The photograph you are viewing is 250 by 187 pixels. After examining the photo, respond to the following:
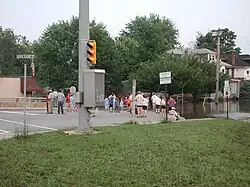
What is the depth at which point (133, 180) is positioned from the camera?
Result: 8.05m

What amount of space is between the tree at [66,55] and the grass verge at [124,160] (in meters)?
44.6

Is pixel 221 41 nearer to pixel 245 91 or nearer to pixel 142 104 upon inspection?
pixel 245 91

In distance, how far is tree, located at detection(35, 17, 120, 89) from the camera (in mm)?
58000

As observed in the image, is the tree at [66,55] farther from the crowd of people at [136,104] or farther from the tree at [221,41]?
the tree at [221,41]

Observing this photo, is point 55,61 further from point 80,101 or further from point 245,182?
point 245,182

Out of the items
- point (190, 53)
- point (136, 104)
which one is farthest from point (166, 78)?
point (190, 53)

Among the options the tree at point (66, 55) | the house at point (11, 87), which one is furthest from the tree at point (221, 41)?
the house at point (11, 87)

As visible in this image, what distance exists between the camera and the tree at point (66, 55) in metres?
58.0

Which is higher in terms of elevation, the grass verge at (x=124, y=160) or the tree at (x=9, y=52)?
the tree at (x=9, y=52)

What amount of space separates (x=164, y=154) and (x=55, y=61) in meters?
50.4

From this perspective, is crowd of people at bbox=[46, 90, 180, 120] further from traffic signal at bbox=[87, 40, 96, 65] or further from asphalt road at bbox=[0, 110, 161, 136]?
traffic signal at bbox=[87, 40, 96, 65]

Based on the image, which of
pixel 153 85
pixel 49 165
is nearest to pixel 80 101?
pixel 49 165

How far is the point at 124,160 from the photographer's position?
9.66m

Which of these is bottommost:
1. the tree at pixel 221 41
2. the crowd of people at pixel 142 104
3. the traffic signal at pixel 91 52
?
the crowd of people at pixel 142 104
